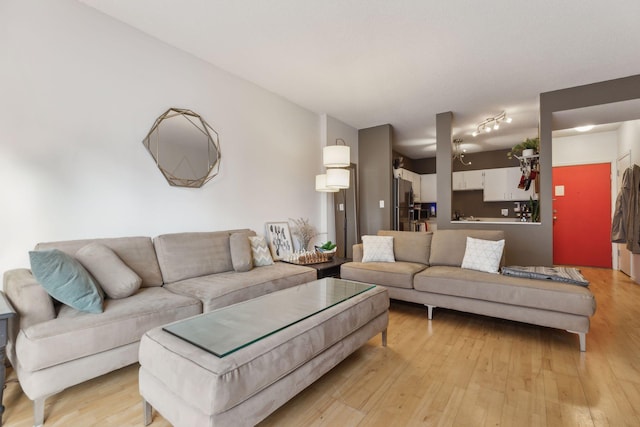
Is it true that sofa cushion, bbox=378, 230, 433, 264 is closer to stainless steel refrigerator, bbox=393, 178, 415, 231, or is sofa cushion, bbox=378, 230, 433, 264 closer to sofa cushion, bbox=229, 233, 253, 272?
stainless steel refrigerator, bbox=393, 178, 415, 231

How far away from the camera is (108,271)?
206cm

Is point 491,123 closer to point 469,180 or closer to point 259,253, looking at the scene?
point 469,180

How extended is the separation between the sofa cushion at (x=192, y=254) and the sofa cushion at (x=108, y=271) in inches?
18.4

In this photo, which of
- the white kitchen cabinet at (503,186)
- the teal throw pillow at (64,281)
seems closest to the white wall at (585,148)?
the white kitchen cabinet at (503,186)

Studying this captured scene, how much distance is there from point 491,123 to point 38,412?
6.10m

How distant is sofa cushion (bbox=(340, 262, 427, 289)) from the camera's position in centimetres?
317

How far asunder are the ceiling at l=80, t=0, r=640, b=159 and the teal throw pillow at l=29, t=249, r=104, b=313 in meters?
1.99

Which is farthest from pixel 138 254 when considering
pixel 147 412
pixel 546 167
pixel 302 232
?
pixel 546 167

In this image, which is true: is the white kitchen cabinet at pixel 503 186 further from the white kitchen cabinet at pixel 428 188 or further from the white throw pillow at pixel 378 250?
the white throw pillow at pixel 378 250

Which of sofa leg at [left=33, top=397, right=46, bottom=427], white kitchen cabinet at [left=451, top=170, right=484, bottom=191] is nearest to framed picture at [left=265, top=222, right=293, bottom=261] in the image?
sofa leg at [left=33, top=397, right=46, bottom=427]

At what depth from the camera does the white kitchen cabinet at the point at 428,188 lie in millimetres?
7312

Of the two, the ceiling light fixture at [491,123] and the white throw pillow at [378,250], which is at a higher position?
the ceiling light fixture at [491,123]

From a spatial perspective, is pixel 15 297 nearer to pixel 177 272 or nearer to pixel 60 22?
pixel 177 272

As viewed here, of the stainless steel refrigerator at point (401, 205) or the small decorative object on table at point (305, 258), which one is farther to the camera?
the stainless steel refrigerator at point (401, 205)
